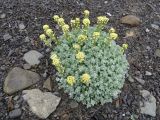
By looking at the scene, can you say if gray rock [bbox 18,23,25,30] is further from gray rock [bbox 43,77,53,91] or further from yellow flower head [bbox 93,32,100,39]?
yellow flower head [bbox 93,32,100,39]

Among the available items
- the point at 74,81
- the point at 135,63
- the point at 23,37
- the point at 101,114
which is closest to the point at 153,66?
the point at 135,63

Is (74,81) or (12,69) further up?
(74,81)

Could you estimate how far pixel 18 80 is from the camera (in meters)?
4.84

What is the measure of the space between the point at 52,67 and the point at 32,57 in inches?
14.1

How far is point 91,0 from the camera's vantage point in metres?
6.29

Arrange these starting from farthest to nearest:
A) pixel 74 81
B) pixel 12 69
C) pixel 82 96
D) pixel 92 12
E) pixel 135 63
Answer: pixel 92 12, pixel 135 63, pixel 12 69, pixel 82 96, pixel 74 81

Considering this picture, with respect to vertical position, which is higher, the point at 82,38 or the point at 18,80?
the point at 82,38

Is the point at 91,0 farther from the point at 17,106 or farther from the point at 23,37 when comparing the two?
the point at 17,106

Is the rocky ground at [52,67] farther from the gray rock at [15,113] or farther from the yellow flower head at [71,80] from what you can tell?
the yellow flower head at [71,80]

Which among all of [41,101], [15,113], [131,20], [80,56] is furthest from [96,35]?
[131,20]

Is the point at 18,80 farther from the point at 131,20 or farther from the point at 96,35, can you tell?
the point at 131,20

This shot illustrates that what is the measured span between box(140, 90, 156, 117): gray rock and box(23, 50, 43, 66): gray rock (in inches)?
62.9

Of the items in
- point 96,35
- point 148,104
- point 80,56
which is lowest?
point 148,104

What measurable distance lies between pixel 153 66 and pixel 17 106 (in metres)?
2.17
